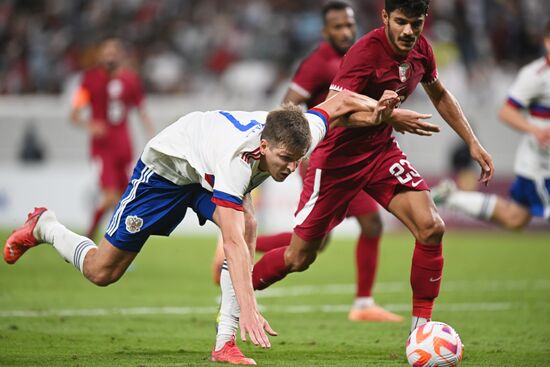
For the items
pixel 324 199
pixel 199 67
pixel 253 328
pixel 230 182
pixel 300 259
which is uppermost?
pixel 199 67

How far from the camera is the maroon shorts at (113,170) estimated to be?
46.3 feet

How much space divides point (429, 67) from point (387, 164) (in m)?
0.76

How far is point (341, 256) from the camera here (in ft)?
49.5

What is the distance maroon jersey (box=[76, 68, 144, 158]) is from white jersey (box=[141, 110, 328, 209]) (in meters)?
8.17

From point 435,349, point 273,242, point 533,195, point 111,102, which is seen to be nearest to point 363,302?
point 273,242

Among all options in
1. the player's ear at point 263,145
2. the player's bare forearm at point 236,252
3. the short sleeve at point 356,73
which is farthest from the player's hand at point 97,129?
the player's bare forearm at point 236,252

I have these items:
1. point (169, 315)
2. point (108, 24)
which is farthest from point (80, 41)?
point (169, 315)

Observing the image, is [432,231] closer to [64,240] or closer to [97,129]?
[64,240]

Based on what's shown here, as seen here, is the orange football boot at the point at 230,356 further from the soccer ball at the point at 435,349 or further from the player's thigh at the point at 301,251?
the player's thigh at the point at 301,251

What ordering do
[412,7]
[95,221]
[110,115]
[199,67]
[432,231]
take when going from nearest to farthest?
1. [412,7]
2. [432,231]
3. [95,221]
4. [110,115]
5. [199,67]

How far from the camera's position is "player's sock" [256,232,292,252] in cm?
840

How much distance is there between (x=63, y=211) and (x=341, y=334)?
11.8m

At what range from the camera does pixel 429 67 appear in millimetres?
7043

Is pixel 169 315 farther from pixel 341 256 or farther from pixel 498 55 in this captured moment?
pixel 498 55
